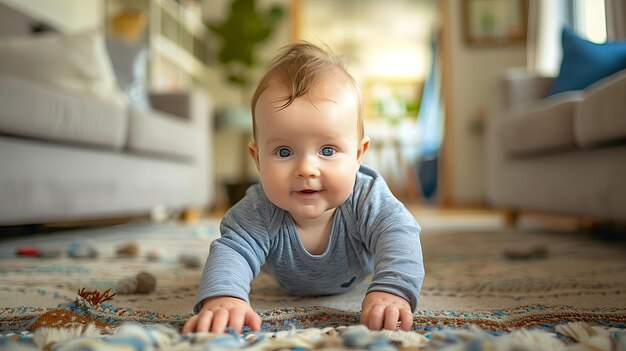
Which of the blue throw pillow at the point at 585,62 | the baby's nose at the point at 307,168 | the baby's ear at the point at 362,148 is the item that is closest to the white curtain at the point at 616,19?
the blue throw pillow at the point at 585,62

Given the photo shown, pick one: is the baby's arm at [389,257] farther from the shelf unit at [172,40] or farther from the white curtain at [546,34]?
the white curtain at [546,34]

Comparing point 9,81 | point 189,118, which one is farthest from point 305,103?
point 189,118

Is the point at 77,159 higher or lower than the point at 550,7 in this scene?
lower

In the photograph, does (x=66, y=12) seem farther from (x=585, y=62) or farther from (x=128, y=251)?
(x=585, y=62)

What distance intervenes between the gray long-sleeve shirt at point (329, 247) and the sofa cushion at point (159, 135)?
4.45 ft

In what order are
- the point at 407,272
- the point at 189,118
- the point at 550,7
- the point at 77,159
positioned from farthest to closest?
the point at 550,7, the point at 189,118, the point at 77,159, the point at 407,272

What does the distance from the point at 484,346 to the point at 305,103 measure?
1.17ft

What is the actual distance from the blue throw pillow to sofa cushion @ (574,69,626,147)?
0.45 m

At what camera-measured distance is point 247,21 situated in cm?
412

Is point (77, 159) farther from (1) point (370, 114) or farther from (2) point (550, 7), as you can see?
(1) point (370, 114)

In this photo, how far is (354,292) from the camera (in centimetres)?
88

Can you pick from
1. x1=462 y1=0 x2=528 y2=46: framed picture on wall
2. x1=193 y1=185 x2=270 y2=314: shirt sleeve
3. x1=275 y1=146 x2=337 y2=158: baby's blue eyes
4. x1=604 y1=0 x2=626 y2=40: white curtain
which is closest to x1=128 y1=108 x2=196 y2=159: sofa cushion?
x1=193 y1=185 x2=270 y2=314: shirt sleeve

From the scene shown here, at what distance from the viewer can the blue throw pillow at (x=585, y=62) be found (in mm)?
1719

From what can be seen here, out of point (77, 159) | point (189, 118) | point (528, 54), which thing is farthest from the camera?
point (528, 54)
